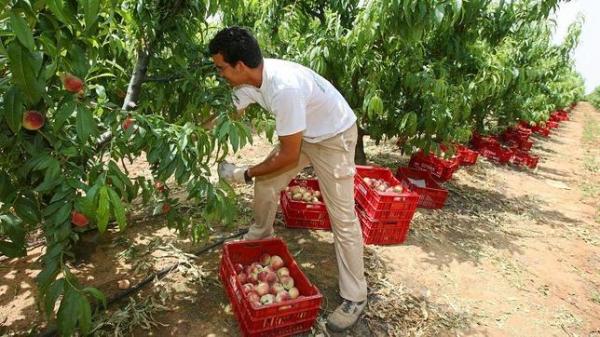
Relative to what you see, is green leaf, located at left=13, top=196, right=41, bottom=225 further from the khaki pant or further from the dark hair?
the khaki pant

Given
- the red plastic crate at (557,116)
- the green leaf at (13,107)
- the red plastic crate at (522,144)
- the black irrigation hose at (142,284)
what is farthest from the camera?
the red plastic crate at (557,116)

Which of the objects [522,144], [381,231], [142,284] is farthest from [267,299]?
[522,144]

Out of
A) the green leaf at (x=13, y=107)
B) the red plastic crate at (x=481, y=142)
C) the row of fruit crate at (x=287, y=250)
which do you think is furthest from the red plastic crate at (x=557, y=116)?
the green leaf at (x=13, y=107)

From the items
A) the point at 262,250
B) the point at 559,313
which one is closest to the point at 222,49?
the point at 262,250

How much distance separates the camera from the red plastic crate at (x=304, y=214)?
12.1ft

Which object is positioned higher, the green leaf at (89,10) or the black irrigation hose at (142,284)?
the green leaf at (89,10)

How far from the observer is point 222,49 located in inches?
82.4

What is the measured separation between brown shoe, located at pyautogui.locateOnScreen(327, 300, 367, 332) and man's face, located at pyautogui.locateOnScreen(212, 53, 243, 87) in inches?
61.8

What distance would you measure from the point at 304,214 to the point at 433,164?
2.73m

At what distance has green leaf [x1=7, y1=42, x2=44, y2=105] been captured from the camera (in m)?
0.91

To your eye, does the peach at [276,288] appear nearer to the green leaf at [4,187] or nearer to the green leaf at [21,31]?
the green leaf at [4,187]

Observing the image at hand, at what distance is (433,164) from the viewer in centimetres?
568

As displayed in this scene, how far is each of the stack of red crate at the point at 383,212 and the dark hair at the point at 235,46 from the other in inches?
72.0

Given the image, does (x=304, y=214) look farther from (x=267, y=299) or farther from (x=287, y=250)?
(x=267, y=299)
